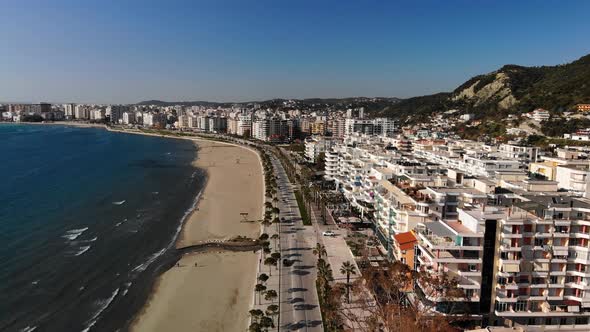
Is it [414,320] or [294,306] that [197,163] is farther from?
[414,320]

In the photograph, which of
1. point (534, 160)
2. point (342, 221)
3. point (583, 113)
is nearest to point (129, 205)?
point (342, 221)

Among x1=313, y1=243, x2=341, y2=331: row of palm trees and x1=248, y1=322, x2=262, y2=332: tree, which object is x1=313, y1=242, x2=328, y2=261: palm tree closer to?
x1=313, y1=243, x2=341, y2=331: row of palm trees

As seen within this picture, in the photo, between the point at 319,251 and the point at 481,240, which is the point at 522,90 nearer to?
the point at 319,251

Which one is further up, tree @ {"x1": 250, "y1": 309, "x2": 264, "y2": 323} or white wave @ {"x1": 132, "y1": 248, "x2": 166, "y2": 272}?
tree @ {"x1": 250, "y1": 309, "x2": 264, "y2": 323}

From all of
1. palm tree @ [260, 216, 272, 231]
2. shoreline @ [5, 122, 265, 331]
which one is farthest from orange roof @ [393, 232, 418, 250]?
palm tree @ [260, 216, 272, 231]

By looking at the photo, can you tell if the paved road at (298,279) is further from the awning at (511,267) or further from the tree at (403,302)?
Answer: the awning at (511,267)

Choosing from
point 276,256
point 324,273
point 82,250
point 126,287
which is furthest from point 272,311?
point 82,250

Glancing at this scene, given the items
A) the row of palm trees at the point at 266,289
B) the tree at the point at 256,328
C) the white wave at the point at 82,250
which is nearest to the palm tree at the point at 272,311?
the row of palm trees at the point at 266,289

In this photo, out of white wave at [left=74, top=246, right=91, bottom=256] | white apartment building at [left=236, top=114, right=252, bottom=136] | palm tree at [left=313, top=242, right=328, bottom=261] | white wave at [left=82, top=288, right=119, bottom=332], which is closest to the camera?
white wave at [left=82, top=288, right=119, bottom=332]
